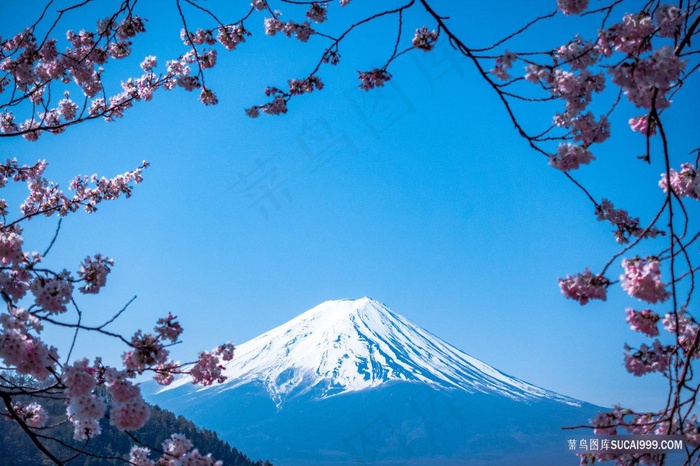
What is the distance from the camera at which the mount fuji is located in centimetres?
9456

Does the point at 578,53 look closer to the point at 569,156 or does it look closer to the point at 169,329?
the point at 569,156

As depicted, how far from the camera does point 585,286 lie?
7.98ft

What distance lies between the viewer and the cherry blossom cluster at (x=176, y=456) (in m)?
2.77

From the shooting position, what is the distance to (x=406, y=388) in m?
106

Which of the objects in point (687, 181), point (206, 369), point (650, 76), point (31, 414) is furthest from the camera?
point (31, 414)

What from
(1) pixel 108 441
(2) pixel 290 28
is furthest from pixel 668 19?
(1) pixel 108 441

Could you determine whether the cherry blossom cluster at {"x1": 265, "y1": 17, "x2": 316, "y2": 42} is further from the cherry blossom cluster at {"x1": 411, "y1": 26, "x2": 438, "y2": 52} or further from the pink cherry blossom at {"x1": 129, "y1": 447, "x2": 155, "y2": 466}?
the pink cherry blossom at {"x1": 129, "y1": 447, "x2": 155, "y2": 466}

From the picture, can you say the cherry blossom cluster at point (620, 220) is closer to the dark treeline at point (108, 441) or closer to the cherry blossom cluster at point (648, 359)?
the cherry blossom cluster at point (648, 359)

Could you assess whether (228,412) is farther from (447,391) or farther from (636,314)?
(636,314)

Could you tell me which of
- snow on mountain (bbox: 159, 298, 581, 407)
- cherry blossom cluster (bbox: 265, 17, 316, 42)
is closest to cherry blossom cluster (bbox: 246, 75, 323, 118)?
cherry blossom cluster (bbox: 265, 17, 316, 42)

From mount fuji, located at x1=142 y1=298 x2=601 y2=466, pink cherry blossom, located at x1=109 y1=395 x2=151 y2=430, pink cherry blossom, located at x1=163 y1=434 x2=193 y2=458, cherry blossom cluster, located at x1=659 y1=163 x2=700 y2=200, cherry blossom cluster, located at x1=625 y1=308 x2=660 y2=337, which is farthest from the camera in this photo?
mount fuji, located at x1=142 y1=298 x2=601 y2=466

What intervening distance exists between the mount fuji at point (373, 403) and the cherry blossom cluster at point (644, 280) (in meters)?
92.4

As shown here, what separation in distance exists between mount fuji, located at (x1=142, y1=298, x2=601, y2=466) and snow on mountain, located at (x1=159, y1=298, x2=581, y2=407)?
0.25 metres

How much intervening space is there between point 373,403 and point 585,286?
107m
